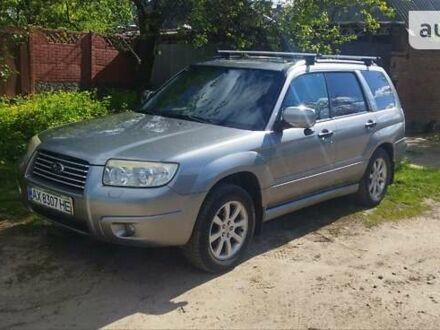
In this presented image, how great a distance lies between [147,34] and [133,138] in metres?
6.45

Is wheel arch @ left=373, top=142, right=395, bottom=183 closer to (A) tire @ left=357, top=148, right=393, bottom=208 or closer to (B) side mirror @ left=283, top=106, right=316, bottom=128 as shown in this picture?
(A) tire @ left=357, top=148, right=393, bottom=208

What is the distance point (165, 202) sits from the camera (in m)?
4.07

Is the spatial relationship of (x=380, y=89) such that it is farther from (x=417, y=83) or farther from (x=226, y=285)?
(x=417, y=83)

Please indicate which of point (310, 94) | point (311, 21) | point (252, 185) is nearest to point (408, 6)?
point (311, 21)

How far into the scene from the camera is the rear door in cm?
582

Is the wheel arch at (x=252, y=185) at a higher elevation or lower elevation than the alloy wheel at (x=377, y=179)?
higher

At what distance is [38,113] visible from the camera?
31.8 feet

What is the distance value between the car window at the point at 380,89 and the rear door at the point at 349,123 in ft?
0.82

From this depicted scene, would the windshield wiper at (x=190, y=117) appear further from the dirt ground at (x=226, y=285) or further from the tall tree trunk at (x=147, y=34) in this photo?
the tall tree trunk at (x=147, y=34)

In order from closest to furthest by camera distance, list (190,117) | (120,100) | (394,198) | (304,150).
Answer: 1. (190,117)
2. (304,150)
3. (394,198)
4. (120,100)

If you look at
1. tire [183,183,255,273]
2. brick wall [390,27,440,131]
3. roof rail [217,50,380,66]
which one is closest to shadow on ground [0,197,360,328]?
tire [183,183,255,273]

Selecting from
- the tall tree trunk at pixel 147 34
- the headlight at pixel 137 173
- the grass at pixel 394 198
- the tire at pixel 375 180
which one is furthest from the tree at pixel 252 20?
the headlight at pixel 137 173

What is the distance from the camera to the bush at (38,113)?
8.25 metres

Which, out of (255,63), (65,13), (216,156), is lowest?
(216,156)
